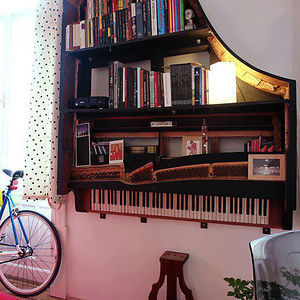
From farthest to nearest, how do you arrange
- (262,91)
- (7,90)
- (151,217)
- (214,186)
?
(7,90), (151,217), (262,91), (214,186)

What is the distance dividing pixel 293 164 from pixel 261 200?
0.35 metres

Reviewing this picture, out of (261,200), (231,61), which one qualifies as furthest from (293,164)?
(231,61)

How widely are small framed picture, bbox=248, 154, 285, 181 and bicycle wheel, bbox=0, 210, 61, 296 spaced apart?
1741 mm

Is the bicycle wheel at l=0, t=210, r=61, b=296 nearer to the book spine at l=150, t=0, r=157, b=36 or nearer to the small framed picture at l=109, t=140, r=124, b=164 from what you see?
the small framed picture at l=109, t=140, r=124, b=164

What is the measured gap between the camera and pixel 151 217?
6.72 feet

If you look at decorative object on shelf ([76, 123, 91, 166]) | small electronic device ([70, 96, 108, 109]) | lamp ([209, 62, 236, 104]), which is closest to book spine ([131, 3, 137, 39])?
small electronic device ([70, 96, 108, 109])

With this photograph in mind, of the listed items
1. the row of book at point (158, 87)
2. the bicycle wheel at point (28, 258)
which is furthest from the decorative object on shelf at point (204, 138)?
the bicycle wheel at point (28, 258)

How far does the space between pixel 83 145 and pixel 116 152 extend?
0.87ft

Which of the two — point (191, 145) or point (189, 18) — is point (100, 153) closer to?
→ point (191, 145)

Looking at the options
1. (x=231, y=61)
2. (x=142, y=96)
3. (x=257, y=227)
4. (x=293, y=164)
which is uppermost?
(x=231, y=61)

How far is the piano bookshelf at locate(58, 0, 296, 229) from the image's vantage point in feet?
5.39

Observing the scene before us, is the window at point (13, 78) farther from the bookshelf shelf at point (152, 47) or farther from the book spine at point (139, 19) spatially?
the book spine at point (139, 19)

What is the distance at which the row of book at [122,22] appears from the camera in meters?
1.80

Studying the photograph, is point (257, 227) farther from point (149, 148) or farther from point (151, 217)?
point (149, 148)
